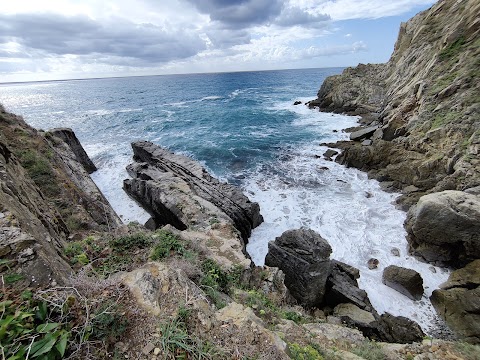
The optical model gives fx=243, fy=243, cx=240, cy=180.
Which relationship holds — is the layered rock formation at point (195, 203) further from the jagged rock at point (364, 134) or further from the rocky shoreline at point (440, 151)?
the jagged rock at point (364, 134)

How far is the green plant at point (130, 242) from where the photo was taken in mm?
6438

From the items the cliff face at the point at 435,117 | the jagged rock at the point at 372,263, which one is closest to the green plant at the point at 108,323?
the jagged rock at the point at 372,263

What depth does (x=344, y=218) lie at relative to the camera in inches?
648

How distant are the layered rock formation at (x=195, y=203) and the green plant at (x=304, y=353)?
473 cm

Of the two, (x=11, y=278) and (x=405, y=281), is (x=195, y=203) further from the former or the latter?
(x=405, y=281)

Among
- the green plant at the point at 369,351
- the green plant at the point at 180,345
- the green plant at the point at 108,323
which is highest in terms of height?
the green plant at the point at 108,323

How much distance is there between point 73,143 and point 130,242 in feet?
71.5

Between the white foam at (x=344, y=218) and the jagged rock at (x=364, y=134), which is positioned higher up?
the jagged rock at (x=364, y=134)

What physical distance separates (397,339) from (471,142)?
556 inches

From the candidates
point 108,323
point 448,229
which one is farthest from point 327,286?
point 108,323

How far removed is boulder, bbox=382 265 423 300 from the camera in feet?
36.2

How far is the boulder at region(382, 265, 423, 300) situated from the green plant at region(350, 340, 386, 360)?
6.59m

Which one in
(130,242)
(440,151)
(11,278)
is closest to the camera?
(11,278)

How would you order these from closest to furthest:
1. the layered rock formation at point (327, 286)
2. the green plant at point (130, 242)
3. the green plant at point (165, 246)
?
the green plant at point (165, 246), the green plant at point (130, 242), the layered rock formation at point (327, 286)
